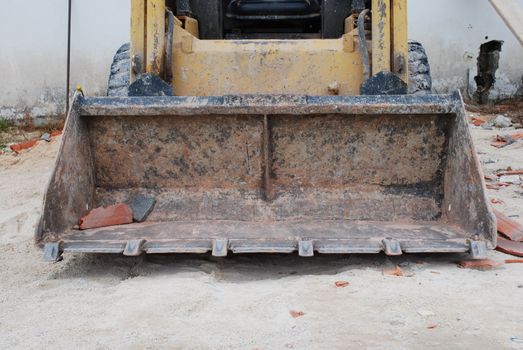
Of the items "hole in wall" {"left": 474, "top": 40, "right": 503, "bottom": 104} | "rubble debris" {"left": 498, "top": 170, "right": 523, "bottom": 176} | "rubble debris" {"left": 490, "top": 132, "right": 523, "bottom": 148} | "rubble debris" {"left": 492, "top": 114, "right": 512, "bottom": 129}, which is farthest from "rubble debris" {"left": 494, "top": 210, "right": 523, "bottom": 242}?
"hole in wall" {"left": 474, "top": 40, "right": 503, "bottom": 104}

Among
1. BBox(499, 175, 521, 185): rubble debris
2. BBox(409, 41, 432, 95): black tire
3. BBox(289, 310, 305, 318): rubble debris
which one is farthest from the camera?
BBox(499, 175, 521, 185): rubble debris

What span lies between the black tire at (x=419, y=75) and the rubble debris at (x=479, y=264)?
1.60 m

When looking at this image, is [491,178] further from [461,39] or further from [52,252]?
[461,39]

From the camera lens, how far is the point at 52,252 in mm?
3094

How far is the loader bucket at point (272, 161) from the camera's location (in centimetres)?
358

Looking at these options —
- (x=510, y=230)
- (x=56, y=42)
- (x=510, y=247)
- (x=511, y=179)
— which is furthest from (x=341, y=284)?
(x=56, y=42)

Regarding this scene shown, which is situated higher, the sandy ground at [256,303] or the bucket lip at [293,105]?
the bucket lip at [293,105]

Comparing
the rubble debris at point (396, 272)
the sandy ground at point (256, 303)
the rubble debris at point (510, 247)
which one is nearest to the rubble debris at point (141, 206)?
the sandy ground at point (256, 303)

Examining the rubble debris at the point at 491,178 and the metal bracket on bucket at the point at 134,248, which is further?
the rubble debris at the point at 491,178

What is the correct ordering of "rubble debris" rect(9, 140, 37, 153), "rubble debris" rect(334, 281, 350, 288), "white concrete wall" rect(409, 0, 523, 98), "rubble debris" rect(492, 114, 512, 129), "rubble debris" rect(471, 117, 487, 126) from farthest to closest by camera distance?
"white concrete wall" rect(409, 0, 523, 98), "rubble debris" rect(471, 117, 487, 126), "rubble debris" rect(492, 114, 512, 129), "rubble debris" rect(9, 140, 37, 153), "rubble debris" rect(334, 281, 350, 288)

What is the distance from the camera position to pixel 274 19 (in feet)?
15.9

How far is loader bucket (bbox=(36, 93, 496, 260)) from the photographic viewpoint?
3580 millimetres

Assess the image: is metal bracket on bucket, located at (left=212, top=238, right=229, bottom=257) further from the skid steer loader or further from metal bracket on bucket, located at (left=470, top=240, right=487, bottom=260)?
metal bracket on bucket, located at (left=470, top=240, right=487, bottom=260)

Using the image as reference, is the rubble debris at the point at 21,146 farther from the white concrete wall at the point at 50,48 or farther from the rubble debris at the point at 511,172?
the rubble debris at the point at 511,172
